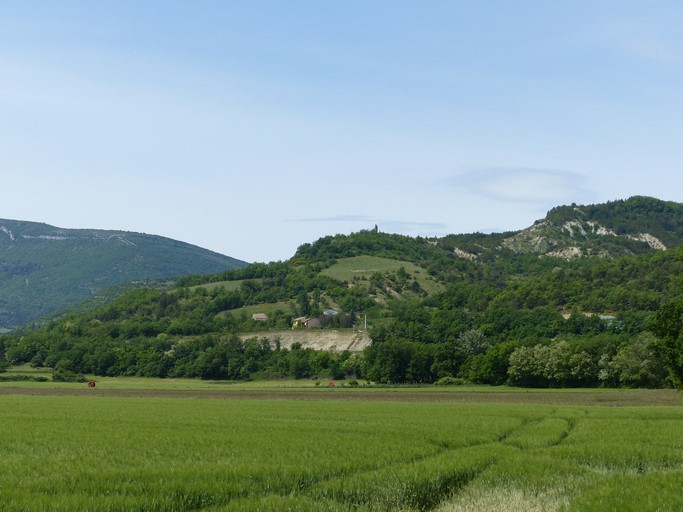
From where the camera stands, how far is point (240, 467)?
2469cm

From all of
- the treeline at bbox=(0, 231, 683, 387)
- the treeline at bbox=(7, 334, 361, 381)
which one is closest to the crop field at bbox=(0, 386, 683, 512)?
the treeline at bbox=(0, 231, 683, 387)

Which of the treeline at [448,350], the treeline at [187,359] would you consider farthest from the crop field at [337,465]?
the treeline at [187,359]

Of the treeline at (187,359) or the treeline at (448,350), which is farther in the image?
the treeline at (187,359)

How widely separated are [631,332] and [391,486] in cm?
13559

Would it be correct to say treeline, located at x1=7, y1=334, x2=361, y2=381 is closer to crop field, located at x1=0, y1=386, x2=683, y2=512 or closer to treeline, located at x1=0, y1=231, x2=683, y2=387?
treeline, located at x1=0, y1=231, x2=683, y2=387

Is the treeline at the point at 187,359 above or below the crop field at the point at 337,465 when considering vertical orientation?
below

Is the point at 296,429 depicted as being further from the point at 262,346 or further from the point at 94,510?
the point at 262,346

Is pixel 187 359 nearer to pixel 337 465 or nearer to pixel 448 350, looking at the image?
pixel 448 350

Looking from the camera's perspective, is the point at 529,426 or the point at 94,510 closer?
the point at 94,510

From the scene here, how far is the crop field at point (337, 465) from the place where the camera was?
68.4ft

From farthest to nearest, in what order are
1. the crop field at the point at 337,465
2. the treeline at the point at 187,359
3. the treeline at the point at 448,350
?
the treeline at the point at 187,359, the treeline at the point at 448,350, the crop field at the point at 337,465

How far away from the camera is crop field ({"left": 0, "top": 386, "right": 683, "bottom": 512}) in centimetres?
2084

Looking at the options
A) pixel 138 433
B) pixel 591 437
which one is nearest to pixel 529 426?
pixel 591 437

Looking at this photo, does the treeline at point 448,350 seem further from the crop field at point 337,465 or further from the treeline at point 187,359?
the crop field at point 337,465
